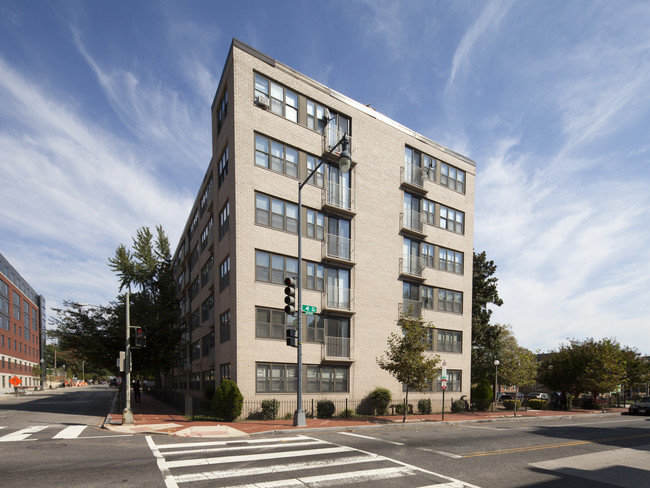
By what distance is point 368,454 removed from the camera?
39.8 ft

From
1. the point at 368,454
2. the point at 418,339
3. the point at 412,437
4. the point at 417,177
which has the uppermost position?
the point at 417,177

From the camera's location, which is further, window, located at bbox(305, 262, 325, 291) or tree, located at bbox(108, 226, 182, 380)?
tree, located at bbox(108, 226, 182, 380)

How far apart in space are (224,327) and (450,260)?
17922 mm

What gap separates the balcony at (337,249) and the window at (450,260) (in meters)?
9.46

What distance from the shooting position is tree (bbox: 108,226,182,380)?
34469 millimetres

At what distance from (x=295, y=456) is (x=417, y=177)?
2365cm

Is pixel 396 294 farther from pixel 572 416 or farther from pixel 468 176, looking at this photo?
pixel 572 416

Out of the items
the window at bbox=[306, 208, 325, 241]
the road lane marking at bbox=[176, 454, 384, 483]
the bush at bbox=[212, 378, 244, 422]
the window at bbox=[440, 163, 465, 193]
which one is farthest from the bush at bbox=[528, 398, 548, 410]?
the road lane marking at bbox=[176, 454, 384, 483]

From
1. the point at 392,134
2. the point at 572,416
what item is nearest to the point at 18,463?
the point at 392,134

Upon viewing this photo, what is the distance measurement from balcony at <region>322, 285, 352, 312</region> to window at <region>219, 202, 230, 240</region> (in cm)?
Result: 709

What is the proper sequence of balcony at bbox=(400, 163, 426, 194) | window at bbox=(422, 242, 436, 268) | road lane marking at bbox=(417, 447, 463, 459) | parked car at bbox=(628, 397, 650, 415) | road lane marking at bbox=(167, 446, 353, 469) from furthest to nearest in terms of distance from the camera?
1. parked car at bbox=(628, 397, 650, 415)
2. window at bbox=(422, 242, 436, 268)
3. balcony at bbox=(400, 163, 426, 194)
4. road lane marking at bbox=(417, 447, 463, 459)
5. road lane marking at bbox=(167, 446, 353, 469)

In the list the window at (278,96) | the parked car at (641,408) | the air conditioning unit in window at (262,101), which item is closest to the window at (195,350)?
the window at (278,96)

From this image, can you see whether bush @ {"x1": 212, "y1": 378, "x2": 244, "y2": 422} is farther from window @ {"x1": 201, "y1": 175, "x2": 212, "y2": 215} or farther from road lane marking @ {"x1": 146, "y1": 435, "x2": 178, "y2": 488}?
window @ {"x1": 201, "y1": 175, "x2": 212, "y2": 215}

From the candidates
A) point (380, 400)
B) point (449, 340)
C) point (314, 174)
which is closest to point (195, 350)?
point (380, 400)
